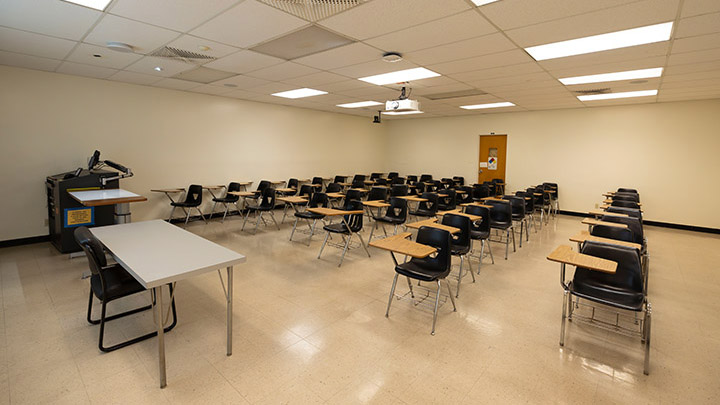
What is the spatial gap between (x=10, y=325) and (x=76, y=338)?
2.66 ft

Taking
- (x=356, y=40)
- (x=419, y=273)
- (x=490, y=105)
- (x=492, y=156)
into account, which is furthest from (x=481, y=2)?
(x=492, y=156)

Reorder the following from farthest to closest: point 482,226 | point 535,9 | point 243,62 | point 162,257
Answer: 1. point 482,226
2. point 243,62
3. point 535,9
4. point 162,257

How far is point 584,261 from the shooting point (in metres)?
2.83

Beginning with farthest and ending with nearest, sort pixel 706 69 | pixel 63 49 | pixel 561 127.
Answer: pixel 561 127, pixel 706 69, pixel 63 49

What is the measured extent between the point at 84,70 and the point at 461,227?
21.8ft

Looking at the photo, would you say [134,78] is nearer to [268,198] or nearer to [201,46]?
[201,46]

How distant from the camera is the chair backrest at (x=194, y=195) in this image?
24.3 feet

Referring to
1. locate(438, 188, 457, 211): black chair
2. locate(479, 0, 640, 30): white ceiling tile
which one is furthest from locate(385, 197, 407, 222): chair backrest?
locate(479, 0, 640, 30): white ceiling tile

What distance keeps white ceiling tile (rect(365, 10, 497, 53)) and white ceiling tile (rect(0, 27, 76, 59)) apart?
154 inches

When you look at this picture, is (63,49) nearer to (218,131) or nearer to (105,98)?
(105,98)

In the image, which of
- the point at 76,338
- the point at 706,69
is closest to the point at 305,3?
the point at 76,338

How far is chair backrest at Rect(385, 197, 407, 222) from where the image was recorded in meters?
6.07

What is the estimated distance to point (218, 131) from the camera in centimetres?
809

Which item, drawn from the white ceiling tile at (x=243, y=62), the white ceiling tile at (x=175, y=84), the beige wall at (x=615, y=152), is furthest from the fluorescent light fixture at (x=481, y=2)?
the beige wall at (x=615, y=152)
